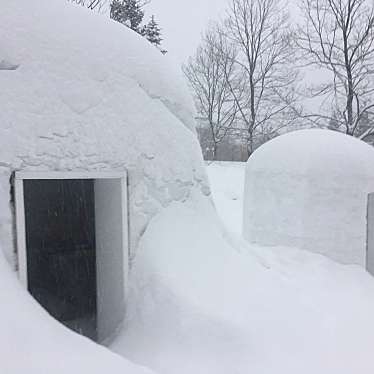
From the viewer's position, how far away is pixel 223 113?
77.9 feet

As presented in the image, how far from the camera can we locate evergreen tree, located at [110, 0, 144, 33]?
61.5ft

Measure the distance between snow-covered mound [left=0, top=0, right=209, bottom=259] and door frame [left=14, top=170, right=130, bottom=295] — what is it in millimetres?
56

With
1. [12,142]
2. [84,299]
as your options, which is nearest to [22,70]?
[12,142]

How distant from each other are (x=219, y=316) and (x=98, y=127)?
85.3 inches

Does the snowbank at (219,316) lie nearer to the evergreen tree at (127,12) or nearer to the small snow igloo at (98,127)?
the small snow igloo at (98,127)

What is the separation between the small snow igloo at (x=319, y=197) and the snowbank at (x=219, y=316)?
1.90 meters

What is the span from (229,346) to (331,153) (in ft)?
15.5

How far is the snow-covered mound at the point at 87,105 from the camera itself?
3.33m

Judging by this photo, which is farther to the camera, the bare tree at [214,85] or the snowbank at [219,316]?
the bare tree at [214,85]

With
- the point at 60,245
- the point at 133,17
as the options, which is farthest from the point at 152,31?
the point at 60,245

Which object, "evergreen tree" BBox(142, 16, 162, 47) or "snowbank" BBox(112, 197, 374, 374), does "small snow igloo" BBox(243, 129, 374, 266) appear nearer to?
"snowbank" BBox(112, 197, 374, 374)

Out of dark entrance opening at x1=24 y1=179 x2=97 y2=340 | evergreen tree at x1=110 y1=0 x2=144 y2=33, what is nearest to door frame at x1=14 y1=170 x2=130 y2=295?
dark entrance opening at x1=24 y1=179 x2=97 y2=340

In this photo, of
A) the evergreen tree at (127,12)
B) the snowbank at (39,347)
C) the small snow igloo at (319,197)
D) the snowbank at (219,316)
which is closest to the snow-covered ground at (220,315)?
the snowbank at (219,316)

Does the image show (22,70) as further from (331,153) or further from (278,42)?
(278,42)
